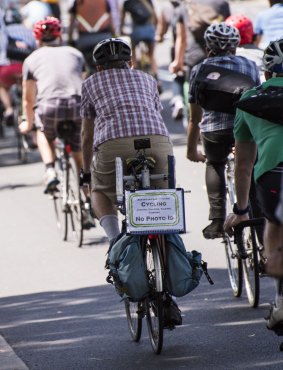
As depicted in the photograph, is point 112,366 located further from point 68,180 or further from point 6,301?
point 68,180

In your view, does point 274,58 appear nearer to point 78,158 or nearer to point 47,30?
point 78,158

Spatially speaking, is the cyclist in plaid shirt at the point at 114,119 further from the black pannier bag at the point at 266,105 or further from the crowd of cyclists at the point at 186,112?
the black pannier bag at the point at 266,105

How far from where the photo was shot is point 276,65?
23.9ft

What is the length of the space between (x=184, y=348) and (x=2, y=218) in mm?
6145

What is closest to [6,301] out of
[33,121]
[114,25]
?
[33,121]

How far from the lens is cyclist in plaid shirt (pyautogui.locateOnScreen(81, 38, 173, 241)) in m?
8.84

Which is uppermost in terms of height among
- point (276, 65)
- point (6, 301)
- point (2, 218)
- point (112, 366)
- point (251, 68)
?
point (276, 65)

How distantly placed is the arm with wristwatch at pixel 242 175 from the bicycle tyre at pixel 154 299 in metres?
0.58

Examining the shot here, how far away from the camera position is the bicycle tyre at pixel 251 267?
369 inches

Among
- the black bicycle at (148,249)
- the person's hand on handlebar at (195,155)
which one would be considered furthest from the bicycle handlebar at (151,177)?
the person's hand on handlebar at (195,155)

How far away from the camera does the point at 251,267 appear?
31.9ft

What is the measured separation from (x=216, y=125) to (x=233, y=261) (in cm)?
102

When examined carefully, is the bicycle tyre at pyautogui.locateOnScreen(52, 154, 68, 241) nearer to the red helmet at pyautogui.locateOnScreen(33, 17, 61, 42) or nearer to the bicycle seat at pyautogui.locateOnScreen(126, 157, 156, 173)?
the red helmet at pyautogui.locateOnScreen(33, 17, 61, 42)

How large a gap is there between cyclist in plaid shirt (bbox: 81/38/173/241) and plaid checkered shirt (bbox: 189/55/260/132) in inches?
30.6
